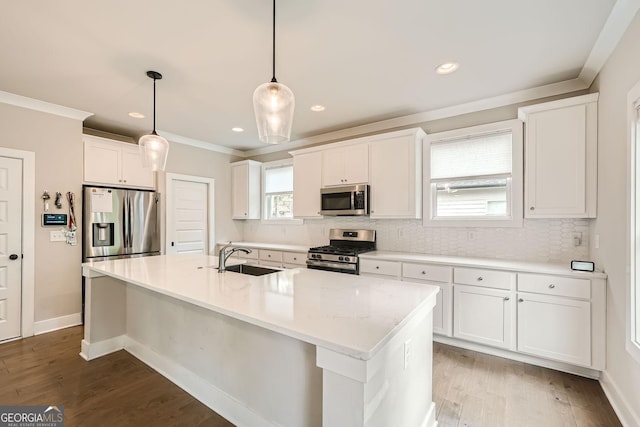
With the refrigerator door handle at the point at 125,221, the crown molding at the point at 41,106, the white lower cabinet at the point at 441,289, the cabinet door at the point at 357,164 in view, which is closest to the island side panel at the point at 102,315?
the refrigerator door handle at the point at 125,221

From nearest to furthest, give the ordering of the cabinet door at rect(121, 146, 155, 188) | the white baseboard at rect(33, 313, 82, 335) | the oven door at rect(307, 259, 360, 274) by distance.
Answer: the white baseboard at rect(33, 313, 82, 335), the oven door at rect(307, 259, 360, 274), the cabinet door at rect(121, 146, 155, 188)

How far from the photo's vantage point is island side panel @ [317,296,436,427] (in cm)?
103

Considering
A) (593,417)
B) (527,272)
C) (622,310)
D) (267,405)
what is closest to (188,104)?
(267,405)

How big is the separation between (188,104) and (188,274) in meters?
2.10

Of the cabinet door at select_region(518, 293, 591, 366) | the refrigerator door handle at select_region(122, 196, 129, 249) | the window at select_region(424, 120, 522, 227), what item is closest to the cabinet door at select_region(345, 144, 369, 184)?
the window at select_region(424, 120, 522, 227)

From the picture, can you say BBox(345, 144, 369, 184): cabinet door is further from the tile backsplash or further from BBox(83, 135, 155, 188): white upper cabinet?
BBox(83, 135, 155, 188): white upper cabinet

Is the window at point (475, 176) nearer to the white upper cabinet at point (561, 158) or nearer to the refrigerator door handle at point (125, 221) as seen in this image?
the white upper cabinet at point (561, 158)

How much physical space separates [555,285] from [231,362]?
2625 mm

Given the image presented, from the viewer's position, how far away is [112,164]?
3914 mm

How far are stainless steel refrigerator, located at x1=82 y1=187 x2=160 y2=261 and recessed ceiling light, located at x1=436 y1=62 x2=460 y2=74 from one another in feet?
13.2

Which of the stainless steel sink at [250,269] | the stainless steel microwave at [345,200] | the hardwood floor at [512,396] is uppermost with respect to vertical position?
the stainless steel microwave at [345,200]

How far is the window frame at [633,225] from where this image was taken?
1.74 meters

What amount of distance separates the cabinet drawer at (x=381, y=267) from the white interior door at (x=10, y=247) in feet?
12.6

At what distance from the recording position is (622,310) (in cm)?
192
